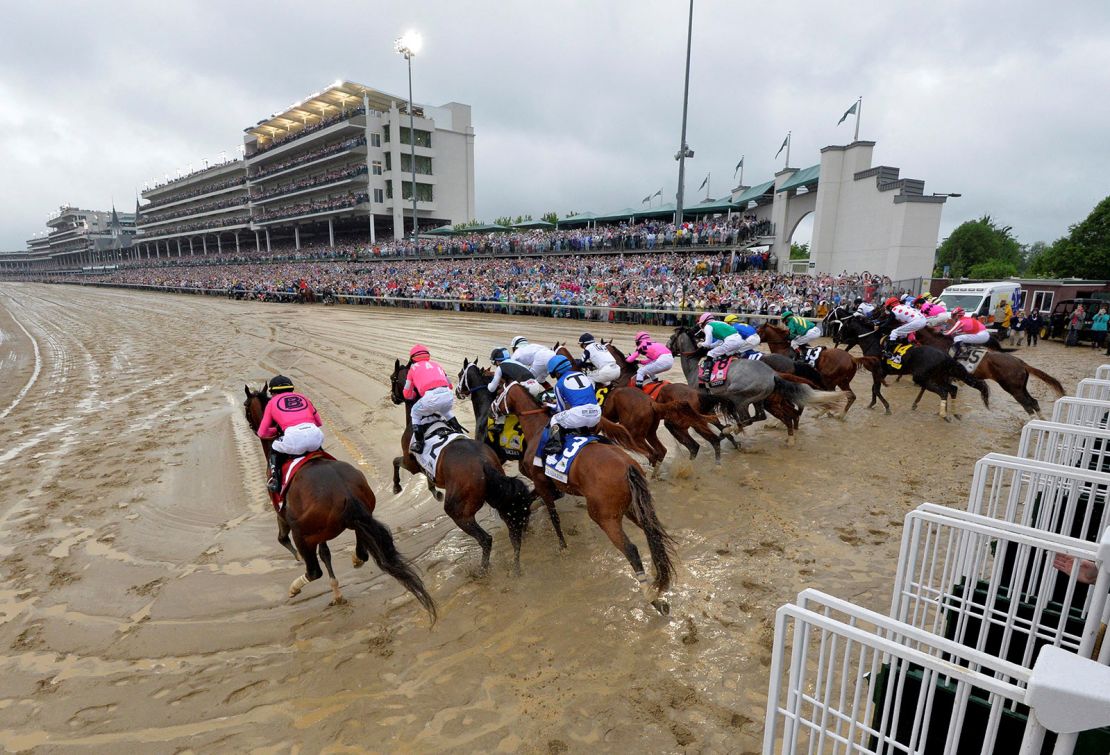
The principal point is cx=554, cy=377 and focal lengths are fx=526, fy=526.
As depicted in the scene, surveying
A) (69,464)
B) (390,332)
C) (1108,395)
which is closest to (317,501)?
(69,464)

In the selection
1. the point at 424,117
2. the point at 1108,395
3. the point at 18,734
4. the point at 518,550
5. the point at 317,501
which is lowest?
the point at 18,734

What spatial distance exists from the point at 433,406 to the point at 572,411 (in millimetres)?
1329

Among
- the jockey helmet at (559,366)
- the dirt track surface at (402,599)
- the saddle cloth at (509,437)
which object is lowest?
the dirt track surface at (402,599)

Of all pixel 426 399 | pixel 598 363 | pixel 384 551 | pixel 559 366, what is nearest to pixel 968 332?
pixel 598 363

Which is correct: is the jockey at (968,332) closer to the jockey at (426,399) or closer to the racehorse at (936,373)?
the racehorse at (936,373)

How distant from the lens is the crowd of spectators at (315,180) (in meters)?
49.9

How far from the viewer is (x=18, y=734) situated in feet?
9.57

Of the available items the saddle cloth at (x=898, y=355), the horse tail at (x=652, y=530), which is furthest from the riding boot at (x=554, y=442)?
the saddle cloth at (x=898, y=355)

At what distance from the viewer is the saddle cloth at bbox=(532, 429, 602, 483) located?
13.9 ft

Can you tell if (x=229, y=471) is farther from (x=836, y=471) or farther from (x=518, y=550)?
(x=836, y=471)

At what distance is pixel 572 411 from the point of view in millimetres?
4375

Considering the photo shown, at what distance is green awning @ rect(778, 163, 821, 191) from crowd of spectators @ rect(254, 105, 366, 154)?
43.8 metres

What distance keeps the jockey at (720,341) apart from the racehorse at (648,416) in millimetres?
1308

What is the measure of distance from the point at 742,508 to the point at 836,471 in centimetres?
170
